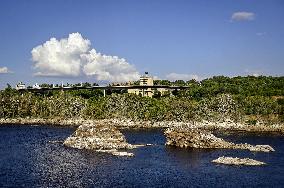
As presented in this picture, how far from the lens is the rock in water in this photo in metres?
123

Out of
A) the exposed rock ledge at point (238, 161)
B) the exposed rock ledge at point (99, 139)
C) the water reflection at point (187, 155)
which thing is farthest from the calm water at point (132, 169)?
the exposed rock ledge at point (99, 139)

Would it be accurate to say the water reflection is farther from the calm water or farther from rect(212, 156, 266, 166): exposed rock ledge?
rect(212, 156, 266, 166): exposed rock ledge

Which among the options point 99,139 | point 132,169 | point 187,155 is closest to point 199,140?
point 187,155

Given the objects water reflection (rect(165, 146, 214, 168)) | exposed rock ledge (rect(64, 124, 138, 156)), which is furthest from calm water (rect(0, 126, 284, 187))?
exposed rock ledge (rect(64, 124, 138, 156))

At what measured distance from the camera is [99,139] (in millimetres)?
124188

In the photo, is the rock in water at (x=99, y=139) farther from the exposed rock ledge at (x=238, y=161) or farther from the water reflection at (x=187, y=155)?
the exposed rock ledge at (x=238, y=161)

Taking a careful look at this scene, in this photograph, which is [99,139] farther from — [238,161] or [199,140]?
[238,161]

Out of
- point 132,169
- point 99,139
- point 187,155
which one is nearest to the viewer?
point 132,169

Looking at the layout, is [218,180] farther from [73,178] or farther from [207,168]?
[73,178]

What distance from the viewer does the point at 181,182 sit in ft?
280

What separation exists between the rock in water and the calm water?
442 centimetres

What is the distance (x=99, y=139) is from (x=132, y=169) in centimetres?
3017

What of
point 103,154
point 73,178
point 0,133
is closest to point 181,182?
point 73,178

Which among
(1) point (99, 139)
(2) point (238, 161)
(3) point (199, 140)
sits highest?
(1) point (99, 139)
